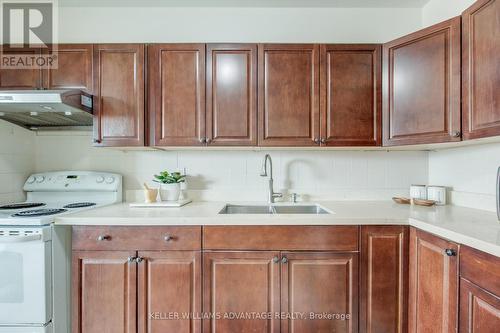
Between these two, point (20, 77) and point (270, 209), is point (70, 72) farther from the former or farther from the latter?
point (270, 209)

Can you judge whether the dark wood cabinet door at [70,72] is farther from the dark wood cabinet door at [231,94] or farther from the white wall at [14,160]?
the dark wood cabinet door at [231,94]

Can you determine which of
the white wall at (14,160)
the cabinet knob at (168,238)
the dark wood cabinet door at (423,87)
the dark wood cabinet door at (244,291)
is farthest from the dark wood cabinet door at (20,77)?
the dark wood cabinet door at (423,87)

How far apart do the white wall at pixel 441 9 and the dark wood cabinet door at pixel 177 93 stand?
177 centimetres

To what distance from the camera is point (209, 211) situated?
67.0 inches

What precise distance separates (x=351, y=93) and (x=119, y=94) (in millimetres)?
1624

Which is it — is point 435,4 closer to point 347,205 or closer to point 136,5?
point 347,205

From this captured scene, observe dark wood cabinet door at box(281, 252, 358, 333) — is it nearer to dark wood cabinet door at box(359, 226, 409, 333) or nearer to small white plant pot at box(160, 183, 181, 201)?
dark wood cabinet door at box(359, 226, 409, 333)

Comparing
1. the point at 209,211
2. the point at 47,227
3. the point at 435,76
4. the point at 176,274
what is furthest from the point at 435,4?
the point at 47,227

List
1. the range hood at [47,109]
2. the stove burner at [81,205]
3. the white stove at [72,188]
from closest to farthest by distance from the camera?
the range hood at [47,109] → the stove burner at [81,205] → the white stove at [72,188]

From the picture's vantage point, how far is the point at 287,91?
70.8 inches

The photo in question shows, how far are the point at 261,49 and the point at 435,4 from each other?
56.1 inches

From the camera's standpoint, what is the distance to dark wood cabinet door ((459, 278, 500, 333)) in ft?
3.13

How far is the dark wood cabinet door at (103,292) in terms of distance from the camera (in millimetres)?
1509

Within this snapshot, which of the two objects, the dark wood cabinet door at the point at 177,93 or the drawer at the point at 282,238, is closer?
the drawer at the point at 282,238
